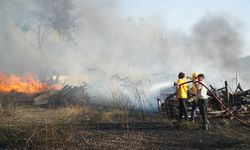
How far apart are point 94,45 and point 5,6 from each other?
46.2 feet

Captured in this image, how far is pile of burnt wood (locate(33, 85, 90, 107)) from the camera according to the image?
1881cm

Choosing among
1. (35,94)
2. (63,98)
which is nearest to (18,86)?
(35,94)

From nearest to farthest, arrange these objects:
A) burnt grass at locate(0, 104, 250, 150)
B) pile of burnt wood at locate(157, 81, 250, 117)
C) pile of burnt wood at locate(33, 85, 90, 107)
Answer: burnt grass at locate(0, 104, 250, 150), pile of burnt wood at locate(157, 81, 250, 117), pile of burnt wood at locate(33, 85, 90, 107)

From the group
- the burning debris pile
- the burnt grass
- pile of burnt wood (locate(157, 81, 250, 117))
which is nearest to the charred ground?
the burnt grass

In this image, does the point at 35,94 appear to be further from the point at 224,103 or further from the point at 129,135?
the point at 129,135

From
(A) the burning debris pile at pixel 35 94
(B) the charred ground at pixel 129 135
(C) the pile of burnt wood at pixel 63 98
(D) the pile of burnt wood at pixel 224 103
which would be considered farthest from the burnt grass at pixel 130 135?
(A) the burning debris pile at pixel 35 94

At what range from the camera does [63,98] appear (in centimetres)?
1928

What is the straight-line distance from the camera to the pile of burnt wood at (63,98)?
18.8 metres

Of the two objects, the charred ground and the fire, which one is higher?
the fire

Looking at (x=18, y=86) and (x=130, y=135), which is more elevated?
(x=18, y=86)

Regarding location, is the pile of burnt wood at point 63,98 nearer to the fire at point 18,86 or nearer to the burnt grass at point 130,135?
the fire at point 18,86

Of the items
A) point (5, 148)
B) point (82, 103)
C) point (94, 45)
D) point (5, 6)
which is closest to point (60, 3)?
point (5, 6)

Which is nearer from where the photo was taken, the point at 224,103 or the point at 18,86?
the point at 224,103

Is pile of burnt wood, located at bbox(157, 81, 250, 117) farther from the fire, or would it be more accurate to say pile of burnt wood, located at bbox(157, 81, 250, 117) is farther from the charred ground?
the fire
